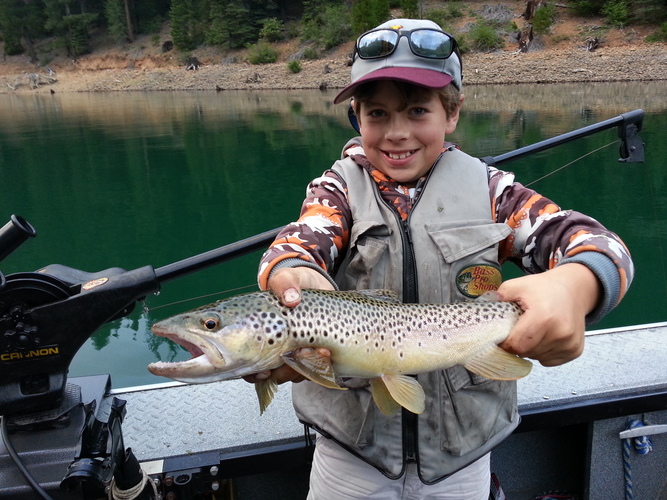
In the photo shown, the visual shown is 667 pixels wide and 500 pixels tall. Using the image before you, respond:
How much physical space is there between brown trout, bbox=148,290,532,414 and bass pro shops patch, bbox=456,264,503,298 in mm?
141

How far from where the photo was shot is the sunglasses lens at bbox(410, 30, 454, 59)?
1893mm

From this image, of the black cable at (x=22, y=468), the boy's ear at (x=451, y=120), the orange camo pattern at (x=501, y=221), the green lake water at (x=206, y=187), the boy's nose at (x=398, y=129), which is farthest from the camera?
the green lake water at (x=206, y=187)

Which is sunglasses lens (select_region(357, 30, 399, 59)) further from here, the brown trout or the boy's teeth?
the brown trout

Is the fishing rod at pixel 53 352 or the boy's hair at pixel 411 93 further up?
the boy's hair at pixel 411 93

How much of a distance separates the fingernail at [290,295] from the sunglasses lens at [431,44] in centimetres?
93

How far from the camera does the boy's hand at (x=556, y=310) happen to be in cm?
146

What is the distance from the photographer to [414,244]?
1.84 meters

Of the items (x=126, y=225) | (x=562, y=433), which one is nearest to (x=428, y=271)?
(x=562, y=433)

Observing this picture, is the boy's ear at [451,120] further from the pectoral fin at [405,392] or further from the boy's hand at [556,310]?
the pectoral fin at [405,392]

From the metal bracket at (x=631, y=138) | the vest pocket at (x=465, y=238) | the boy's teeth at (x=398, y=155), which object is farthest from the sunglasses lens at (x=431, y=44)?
the metal bracket at (x=631, y=138)

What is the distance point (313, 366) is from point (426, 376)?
47cm

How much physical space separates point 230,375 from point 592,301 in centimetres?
99

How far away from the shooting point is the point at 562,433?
268 cm

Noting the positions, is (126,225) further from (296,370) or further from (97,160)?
(296,370)
